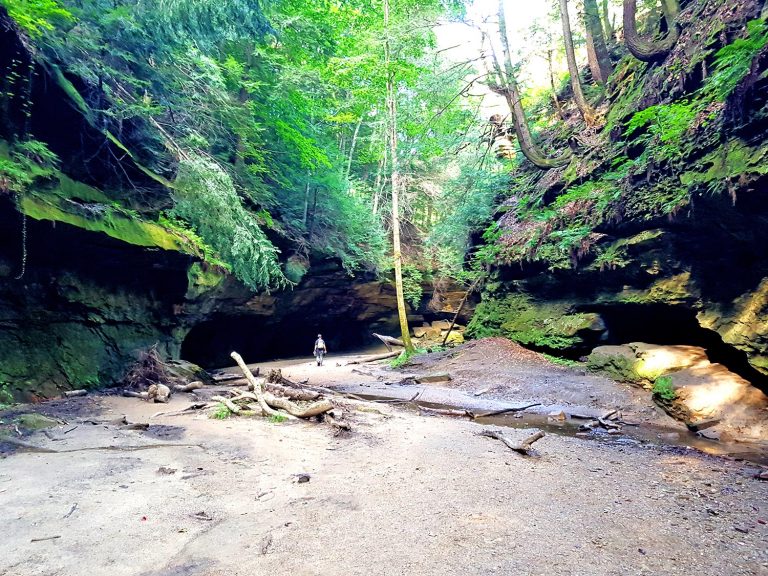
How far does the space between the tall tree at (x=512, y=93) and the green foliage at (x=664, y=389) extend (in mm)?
9540

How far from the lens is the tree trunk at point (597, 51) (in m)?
14.4

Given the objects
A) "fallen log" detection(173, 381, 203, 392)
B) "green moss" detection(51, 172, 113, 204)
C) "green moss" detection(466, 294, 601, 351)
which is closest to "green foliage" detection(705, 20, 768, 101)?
"green moss" detection(466, 294, 601, 351)

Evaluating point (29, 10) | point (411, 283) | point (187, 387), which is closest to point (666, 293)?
point (187, 387)

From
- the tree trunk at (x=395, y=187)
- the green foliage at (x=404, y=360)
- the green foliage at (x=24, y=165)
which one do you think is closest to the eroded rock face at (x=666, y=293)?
the green foliage at (x=404, y=360)

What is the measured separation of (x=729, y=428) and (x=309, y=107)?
1620 cm

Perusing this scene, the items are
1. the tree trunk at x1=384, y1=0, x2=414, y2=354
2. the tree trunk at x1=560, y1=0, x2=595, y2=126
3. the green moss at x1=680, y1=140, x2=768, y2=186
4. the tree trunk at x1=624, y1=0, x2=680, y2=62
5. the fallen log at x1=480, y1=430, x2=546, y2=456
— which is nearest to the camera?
the fallen log at x1=480, y1=430, x2=546, y2=456

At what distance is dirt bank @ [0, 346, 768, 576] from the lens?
2779mm

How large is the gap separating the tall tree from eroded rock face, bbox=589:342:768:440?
8.36m

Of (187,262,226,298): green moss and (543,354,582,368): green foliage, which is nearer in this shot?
(543,354,582,368): green foliage

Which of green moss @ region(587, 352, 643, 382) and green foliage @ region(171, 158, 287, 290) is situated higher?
green foliage @ region(171, 158, 287, 290)

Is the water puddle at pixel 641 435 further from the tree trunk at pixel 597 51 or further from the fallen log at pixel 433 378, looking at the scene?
the tree trunk at pixel 597 51

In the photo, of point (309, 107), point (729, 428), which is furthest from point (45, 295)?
point (729, 428)

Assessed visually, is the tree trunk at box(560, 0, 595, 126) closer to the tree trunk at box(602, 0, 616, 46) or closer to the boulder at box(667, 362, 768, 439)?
the tree trunk at box(602, 0, 616, 46)

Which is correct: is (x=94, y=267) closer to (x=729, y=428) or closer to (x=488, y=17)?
(x=729, y=428)
